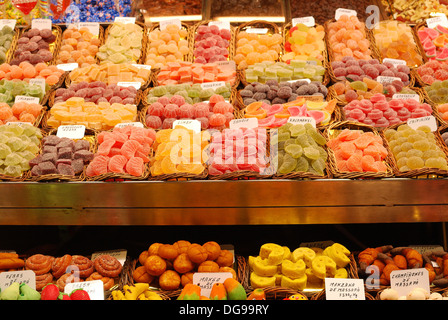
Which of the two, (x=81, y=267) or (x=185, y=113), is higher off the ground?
(x=185, y=113)

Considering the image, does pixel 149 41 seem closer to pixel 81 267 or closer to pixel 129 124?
pixel 129 124

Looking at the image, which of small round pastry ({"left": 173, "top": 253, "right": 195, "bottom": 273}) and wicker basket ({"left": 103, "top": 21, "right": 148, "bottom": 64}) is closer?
small round pastry ({"left": 173, "top": 253, "right": 195, "bottom": 273})

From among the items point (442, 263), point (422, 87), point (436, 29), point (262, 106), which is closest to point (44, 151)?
point (262, 106)

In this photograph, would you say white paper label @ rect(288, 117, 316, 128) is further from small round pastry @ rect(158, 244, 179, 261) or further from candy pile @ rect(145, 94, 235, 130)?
small round pastry @ rect(158, 244, 179, 261)

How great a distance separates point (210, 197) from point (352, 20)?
2.17 metres

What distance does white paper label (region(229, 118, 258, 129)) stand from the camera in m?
2.51

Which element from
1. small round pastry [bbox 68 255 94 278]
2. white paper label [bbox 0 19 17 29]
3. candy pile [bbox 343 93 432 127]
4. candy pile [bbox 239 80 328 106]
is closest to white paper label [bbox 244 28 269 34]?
candy pile [bbox 239 80 328 106]

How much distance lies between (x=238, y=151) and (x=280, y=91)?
763 mm

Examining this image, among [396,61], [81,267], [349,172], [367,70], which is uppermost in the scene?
[396,61]

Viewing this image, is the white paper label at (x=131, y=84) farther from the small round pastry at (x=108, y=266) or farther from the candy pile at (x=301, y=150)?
the small round pastry at (x=108, y=266)

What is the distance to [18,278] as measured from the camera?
6.59 ft

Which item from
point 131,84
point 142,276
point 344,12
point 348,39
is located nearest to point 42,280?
point 142,276

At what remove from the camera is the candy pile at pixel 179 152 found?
2.21 metres

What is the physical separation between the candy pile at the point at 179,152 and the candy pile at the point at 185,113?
0.16 metres
